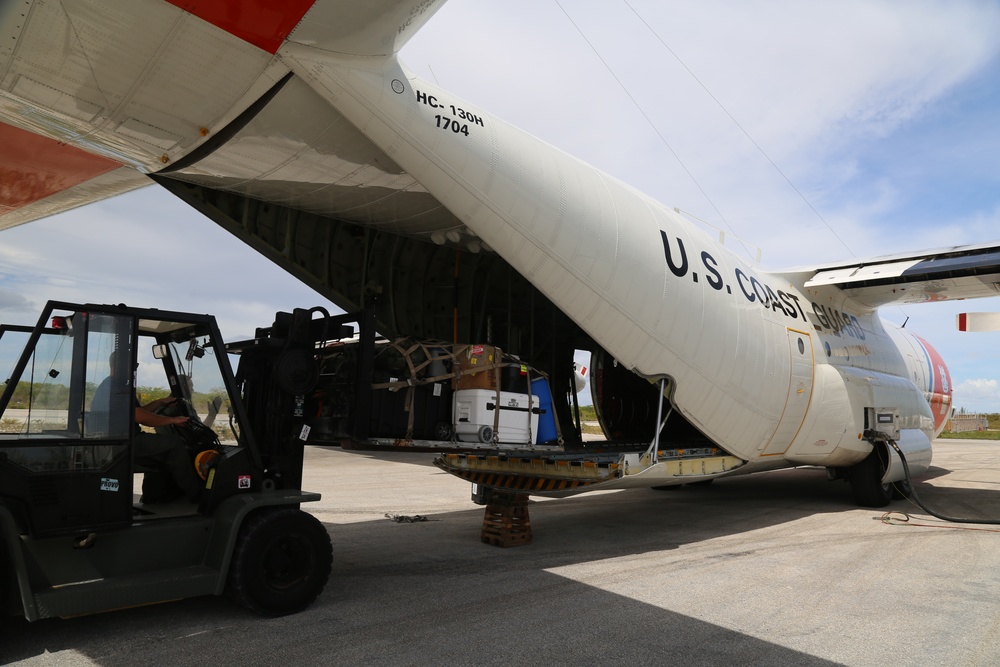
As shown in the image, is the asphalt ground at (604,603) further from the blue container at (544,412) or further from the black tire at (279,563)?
the blue container at (544,412)

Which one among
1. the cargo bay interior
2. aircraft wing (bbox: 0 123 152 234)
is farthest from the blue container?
aircraft wing (bbox: 0 123 152 234)

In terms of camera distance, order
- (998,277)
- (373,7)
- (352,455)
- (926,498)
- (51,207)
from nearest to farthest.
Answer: (373,7) → (51,207) → (998,277) → (926,498) → (352,455)

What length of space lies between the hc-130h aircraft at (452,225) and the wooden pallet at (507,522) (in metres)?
0.34

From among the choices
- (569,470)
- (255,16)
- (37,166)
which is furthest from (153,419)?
(569,470)

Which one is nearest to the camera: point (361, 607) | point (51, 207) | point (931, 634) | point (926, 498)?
point (931, 634)

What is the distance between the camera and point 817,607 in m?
5.47

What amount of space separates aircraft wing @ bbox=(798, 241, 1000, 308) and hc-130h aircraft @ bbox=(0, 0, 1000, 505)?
0.13 feet

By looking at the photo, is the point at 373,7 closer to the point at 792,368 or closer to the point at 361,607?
the point at 361,607

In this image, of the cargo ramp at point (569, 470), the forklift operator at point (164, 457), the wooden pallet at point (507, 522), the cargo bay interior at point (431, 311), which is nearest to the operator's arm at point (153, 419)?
the forklift operator at point (164, 457)

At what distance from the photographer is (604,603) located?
18.0 ft

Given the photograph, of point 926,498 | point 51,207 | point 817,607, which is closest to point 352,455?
point 51,207

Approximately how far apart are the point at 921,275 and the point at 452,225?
720cm

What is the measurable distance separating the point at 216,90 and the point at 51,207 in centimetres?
483

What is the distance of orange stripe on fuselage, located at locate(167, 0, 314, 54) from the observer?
4031 mm
